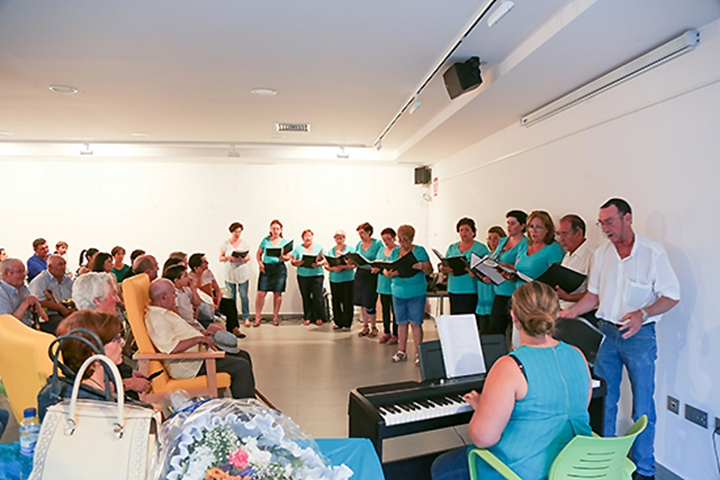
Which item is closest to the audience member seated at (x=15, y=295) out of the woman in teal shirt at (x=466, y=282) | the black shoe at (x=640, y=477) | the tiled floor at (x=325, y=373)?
the tiled floor at (x=325, y=373)

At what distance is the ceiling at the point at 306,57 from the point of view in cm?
266

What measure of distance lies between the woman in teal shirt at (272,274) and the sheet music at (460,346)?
513cm

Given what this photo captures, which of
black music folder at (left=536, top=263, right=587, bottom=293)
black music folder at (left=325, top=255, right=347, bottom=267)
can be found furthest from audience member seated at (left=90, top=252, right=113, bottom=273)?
black music folder at (left=536, top=263, right=587, bottom=293)

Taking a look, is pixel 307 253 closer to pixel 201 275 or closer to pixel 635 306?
pixel 201 275

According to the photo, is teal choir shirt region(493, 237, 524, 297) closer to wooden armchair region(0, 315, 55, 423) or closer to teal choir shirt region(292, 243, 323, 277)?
teal choir shirt region(292, 243, 323, 277)

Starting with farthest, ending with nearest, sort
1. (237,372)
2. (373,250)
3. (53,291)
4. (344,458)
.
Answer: (373,250)
(53,291)
(237,372)
(344,458)

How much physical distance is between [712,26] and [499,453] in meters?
2.46

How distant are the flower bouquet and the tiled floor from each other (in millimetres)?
2003

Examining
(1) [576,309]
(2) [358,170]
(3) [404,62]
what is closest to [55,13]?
(3) [404,62]

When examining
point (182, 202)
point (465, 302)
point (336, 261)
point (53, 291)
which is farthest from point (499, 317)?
point (182, 202)

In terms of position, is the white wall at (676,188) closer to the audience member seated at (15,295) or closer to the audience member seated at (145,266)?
the audience member seated at (145,266)

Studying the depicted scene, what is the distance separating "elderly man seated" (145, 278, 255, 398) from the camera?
323cm

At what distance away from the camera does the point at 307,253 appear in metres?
7.26

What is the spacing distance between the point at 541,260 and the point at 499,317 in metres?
0.76
